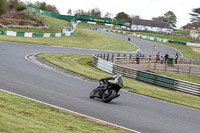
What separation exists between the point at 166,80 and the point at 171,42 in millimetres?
64271

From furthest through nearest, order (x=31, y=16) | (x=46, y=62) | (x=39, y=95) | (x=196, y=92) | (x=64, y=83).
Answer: (x=31, y=16)
(x=46, y=62)
(x=196, y=92)
(x=64, y=83)
(x=39, y=95)

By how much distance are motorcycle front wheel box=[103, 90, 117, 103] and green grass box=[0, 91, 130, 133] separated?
120 inches

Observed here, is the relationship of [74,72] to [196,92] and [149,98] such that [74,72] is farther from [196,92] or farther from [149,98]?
[196,92]

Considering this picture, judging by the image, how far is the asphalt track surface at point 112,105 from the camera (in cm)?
1159

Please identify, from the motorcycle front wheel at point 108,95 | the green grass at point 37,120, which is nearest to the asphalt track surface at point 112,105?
the motorcycle front wheel at point 108,95

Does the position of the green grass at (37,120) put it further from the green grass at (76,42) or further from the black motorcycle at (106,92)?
the green grass at (76,42)

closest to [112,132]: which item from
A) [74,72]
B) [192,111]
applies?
Result: [192,111]

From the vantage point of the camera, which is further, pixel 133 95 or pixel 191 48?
pixel 191 48

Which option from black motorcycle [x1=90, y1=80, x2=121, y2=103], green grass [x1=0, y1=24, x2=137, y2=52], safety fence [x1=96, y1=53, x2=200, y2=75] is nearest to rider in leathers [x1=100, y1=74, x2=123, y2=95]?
black motorcycle [x1=90, y1=80, x2=121, y2=103]

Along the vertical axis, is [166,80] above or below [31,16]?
below

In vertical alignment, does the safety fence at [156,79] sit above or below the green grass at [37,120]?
below

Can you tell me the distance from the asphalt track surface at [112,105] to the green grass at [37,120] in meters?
1.06

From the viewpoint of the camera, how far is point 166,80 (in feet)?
80.9

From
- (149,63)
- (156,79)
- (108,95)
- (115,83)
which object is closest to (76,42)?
(149,63)
